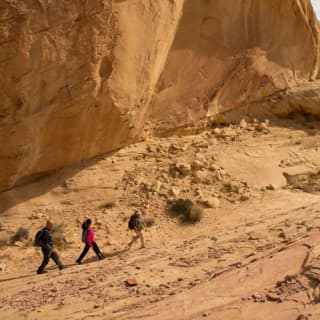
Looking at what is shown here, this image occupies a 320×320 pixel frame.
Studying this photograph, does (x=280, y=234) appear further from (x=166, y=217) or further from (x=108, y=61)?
(x=108, y=61)

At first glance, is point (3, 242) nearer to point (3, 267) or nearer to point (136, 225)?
point (3, 267)

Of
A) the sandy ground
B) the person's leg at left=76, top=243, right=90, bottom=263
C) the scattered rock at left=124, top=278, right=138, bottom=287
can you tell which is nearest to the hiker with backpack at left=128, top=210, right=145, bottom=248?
the sandy ground

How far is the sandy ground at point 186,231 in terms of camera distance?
5.64 metres

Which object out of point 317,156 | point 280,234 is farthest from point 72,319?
point 317,156

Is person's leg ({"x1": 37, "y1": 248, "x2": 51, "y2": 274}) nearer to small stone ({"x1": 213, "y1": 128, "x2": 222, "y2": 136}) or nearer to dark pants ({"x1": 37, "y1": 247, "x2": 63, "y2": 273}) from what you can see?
dark pants ({"x1": 37, "y1": 247, "x2": 63, "y2": 273})

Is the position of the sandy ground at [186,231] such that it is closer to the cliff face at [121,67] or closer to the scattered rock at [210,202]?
the scattered rock at [210,202]

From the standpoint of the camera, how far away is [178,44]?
41.0ft

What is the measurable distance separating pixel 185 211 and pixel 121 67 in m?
3.05

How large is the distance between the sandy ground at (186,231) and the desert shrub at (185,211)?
0.14m

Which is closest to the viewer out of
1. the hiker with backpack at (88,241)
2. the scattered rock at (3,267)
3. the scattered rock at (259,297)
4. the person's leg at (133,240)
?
the scattered rock at (259,297)

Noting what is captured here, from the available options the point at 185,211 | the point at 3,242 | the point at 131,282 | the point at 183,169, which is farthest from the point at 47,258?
the point at 183,169

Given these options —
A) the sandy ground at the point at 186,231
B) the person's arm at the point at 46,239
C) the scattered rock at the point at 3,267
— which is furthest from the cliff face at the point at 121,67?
the person's arm at the point at 46,239

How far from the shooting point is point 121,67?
34.4 feet

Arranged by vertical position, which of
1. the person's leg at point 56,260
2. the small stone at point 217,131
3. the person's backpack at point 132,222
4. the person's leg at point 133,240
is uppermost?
the small stone at point 217,131
